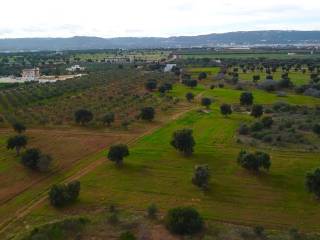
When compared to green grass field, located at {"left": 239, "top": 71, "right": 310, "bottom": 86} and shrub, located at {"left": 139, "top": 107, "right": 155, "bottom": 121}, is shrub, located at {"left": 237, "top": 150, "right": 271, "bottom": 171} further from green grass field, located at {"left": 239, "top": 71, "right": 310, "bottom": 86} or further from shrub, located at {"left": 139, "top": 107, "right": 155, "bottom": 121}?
green grass field, located at {"left": 239, "top": 71, "right": 310, "bottom": 86}

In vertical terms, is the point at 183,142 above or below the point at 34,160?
above

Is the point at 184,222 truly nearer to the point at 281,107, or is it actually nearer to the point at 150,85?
the point at 281,107

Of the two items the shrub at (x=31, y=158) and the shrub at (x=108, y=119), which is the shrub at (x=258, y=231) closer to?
the shrub at (x=31, y=158)

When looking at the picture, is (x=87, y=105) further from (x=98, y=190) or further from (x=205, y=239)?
(x=205, y=239)

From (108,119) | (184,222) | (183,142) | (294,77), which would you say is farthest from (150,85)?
(184,222)

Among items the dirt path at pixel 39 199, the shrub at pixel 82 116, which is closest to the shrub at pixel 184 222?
the dirt path at pixel 39 199

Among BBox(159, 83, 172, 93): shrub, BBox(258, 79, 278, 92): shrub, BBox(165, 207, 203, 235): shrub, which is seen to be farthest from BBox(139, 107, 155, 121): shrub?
BBox(258, 79, 278, 92): shrub

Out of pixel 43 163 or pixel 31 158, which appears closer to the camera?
pixel 31 158
